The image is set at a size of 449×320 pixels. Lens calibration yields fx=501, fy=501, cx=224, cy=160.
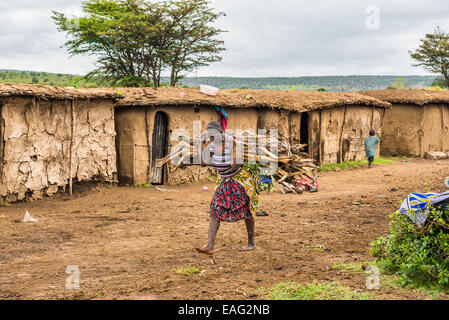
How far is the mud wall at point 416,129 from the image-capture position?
73.3 ft

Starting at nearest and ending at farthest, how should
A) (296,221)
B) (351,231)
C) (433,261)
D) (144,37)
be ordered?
(433,261) → (351,231) → (296,221) → (144,37)

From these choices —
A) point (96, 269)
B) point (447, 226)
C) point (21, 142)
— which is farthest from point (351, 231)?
point (21, 142)

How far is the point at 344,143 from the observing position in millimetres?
19469

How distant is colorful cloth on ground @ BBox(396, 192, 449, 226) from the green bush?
61mm

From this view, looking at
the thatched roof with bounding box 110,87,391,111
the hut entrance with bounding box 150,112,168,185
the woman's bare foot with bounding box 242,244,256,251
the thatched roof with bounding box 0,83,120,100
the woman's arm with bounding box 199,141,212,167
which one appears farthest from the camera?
the hut entrance with bounding box 150,112,168,185

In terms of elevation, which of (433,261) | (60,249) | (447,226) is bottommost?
(60,249)

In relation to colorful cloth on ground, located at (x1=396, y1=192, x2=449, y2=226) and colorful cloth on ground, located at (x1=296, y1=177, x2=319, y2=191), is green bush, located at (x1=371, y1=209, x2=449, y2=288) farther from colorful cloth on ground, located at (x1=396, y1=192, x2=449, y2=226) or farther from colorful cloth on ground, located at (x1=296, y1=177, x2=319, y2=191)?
colorful cloth on ground, located at (x1=296, y1=177, x2=319, y2=191)

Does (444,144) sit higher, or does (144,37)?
(144,37)

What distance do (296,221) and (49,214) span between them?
4.69m

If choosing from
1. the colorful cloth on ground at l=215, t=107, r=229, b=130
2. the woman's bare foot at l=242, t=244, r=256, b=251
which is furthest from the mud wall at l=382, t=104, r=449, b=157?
the woman's bare foot at l=242, t=244, r=256, b=251

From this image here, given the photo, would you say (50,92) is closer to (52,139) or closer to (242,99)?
(52,139)

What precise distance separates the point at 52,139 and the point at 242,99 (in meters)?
6.34

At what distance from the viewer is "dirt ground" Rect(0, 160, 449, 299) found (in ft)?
16.8
